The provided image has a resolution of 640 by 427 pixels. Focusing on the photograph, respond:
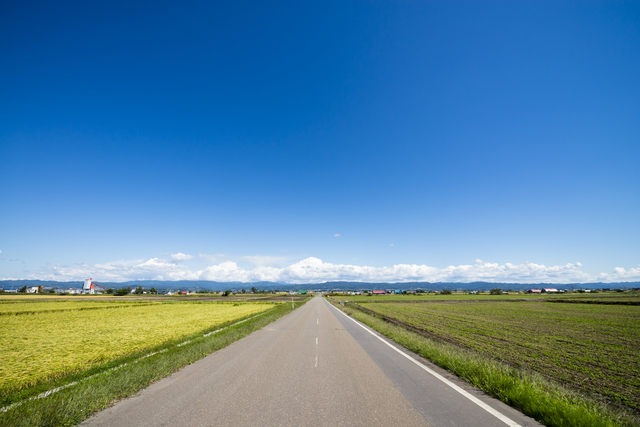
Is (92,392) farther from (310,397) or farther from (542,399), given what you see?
(542,399)

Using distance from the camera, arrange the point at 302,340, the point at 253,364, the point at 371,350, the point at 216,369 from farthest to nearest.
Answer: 1. the point at 302,340
2. the point at 371,350
3. the point at 253,364
4. the point at 216,369

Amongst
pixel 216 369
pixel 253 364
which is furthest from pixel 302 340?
pixel 216 369

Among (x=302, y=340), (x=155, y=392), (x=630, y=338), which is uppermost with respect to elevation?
(x=155, y=392)

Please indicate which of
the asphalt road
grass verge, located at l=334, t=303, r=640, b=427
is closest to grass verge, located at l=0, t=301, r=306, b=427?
the asphalt road

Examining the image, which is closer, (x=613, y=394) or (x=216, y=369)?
(x=613, y=394)

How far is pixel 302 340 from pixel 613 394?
1106cm

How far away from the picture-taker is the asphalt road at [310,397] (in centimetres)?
472

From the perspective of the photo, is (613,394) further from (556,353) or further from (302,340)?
(302,340)

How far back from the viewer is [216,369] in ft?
26.5

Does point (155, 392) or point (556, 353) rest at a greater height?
point (155, 392)

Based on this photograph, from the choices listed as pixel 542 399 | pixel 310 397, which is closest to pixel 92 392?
pixel 310 397

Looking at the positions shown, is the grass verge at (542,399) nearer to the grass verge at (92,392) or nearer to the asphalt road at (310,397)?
the asphalt road at (310,397)

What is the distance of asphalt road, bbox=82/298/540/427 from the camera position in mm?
4718

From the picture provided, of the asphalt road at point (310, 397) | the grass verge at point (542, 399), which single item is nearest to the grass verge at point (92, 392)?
the asphalt road at point (310, 397)
